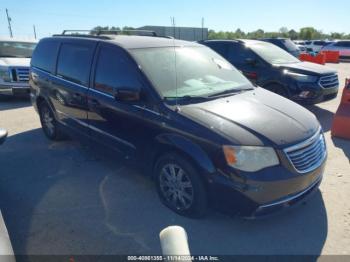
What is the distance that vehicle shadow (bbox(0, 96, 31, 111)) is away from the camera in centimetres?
806

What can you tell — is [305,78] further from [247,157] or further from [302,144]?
[247,157]

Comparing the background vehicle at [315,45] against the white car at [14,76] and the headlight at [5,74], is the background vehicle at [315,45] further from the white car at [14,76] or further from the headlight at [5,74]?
the headlight at [5,74]

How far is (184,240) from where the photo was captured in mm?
1298

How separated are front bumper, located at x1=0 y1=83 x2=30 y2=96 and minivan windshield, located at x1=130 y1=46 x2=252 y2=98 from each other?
242 inches

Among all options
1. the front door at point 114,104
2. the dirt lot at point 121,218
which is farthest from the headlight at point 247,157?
the front door at point 114,104

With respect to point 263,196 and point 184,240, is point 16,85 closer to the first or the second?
point 263,196

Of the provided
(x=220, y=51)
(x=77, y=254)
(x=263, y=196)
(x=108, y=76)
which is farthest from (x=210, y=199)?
(x=220, y=51)

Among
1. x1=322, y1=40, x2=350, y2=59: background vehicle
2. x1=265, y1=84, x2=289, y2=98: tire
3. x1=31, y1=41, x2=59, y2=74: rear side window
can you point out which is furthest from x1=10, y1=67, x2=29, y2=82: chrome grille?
x1=322, y1=40, x2=350, y2=59: background vehicle

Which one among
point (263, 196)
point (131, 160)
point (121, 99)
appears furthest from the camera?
point (131, 160)

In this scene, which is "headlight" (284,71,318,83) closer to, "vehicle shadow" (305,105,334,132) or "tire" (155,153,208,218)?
"vehicle shadow" (305,105,334,132)

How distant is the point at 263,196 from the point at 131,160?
162 cm

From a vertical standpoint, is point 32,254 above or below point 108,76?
below

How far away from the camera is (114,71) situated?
11.7 ft

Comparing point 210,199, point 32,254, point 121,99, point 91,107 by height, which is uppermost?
point 121,99
